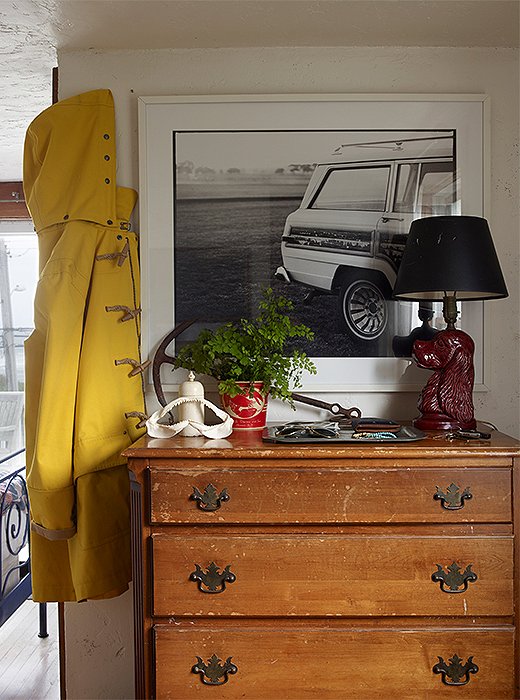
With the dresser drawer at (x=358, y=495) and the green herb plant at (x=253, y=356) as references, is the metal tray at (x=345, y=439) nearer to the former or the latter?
the dresser drawer at (x=358, y=495)

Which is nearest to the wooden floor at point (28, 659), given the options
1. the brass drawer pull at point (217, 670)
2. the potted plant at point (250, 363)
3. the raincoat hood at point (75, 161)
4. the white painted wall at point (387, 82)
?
the brass drawer pull at point (217, 670)

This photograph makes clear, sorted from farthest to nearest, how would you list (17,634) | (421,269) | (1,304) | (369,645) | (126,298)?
(1,304), (17,634), (126,298), (421,269), (369,645)

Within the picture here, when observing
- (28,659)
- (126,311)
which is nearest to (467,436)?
(126,311)

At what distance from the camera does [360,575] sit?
1897mm

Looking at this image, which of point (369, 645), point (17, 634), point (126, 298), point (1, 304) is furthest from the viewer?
point (1, 304)

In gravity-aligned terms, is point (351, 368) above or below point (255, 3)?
below

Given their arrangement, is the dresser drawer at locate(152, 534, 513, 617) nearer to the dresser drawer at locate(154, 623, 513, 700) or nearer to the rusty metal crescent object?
the dresser drawer at locate(154, 623, 513, 700)

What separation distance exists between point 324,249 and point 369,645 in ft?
4.22

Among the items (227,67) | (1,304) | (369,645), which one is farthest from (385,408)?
(1,304)

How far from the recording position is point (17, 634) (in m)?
3.39

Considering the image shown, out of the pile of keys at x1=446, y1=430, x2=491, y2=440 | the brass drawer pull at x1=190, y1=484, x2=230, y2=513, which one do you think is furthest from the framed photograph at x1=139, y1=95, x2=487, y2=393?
the brass drawer pull at x1=190, y1=484, x2=230, y2=513

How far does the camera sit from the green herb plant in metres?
2.21

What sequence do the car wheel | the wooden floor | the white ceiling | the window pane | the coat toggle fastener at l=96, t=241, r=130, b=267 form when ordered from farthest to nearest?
the window pane, the wooden floor, the car wheel, the coat toggle fastener at l=96, t=241, r=130, b=267, the white ceiling

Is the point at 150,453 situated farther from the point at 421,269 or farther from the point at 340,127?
the point at 340,127
